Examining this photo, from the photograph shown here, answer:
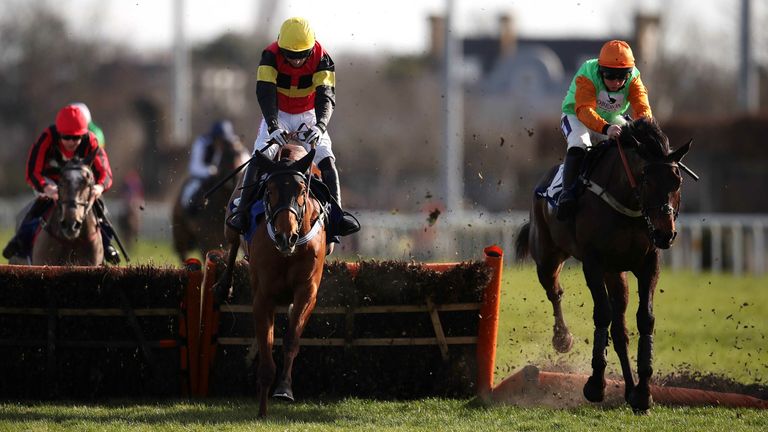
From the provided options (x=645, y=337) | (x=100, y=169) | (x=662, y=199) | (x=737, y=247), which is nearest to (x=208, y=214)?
(x=100, y=169)

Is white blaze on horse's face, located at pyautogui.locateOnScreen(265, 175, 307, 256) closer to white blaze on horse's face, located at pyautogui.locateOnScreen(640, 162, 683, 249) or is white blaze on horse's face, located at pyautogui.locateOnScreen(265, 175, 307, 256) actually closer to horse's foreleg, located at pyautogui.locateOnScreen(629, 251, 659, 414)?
white blaze on horse's face, located at pyautogui.locateOnScreen(640, 162, 683, 249)

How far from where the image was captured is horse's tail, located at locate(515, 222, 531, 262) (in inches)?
406

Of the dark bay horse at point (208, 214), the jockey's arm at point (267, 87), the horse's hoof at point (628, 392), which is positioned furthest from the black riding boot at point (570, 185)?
the dark bay horse at point (208, 214)

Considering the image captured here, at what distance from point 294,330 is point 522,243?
130 inches

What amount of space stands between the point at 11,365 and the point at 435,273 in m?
3.10

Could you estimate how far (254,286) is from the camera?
7820 mm

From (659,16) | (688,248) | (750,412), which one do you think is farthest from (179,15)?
(750,412)

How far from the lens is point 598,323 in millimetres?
8195

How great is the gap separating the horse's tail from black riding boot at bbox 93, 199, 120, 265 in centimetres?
353

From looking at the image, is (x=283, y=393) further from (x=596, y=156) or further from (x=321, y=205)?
(x=596, y=156)

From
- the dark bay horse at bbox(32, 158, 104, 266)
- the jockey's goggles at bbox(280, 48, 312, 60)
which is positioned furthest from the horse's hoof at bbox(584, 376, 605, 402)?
the dark bay horse at bbox(32, 158, 104, 266)

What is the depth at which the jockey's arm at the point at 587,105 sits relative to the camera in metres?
8.34

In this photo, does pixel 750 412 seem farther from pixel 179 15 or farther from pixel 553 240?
pixel 179 15

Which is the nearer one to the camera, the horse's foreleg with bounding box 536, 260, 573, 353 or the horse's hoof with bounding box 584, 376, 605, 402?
the horse's hoof with bounding box 584, 376, 605, 402
